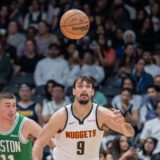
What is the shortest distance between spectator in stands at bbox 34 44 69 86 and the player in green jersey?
5.86 meters

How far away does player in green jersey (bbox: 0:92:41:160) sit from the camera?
7.80m

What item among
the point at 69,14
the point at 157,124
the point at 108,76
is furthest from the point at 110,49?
the point at 69,14

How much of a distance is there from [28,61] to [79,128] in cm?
665

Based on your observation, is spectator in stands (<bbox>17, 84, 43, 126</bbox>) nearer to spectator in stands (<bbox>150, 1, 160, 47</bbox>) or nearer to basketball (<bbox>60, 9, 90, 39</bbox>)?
basketball (<bbox>60, 9, 90, 39</bbox>)

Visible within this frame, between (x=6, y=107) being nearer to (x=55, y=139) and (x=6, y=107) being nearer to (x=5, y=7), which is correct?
(x=55, y=139)

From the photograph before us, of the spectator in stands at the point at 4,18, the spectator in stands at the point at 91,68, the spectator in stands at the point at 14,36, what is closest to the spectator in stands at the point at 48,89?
the spectator in stands at the point at 91,68

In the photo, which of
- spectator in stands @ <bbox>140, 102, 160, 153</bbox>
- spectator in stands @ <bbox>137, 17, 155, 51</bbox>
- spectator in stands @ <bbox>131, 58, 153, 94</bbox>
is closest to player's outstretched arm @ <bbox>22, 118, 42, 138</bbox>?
spectator in stands @ <bbox>140, 102, 160, 153</bbox>

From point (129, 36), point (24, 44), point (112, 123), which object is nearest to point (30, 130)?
point (112, 123)

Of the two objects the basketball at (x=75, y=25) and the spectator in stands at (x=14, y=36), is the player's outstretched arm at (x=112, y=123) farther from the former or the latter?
the spectator in stands at (x=14, y=36)

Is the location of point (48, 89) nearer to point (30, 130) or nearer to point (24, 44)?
point (24, 44)

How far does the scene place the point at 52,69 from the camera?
13836 mm

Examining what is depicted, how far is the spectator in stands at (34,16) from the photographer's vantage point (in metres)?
15.7

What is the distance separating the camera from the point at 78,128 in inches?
310

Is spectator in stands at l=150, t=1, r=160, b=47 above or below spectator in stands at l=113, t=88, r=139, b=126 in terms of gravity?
above
